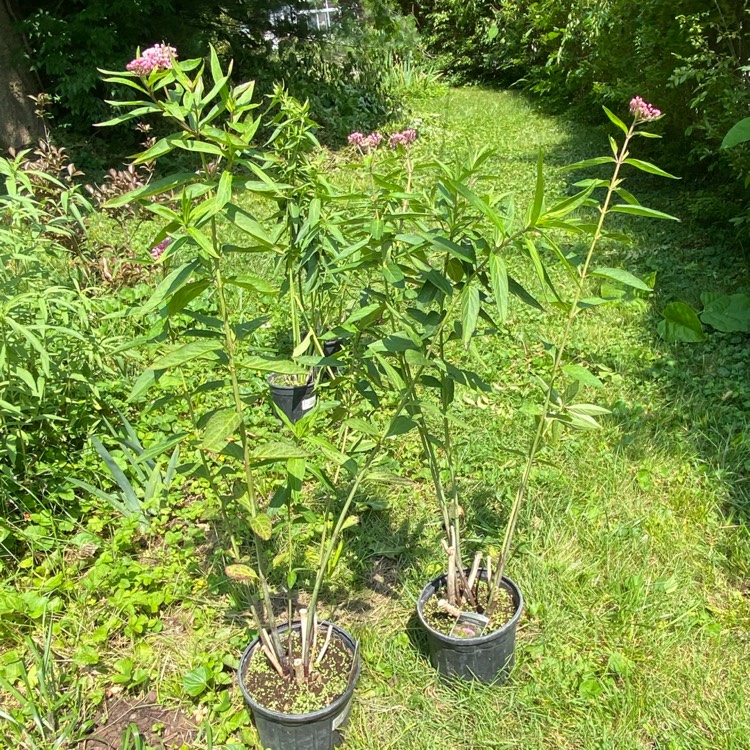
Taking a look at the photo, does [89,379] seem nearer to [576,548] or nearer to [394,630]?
[394,630]

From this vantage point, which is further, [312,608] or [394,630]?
[394,630]

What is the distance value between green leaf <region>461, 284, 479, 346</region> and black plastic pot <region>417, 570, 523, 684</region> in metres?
0.94

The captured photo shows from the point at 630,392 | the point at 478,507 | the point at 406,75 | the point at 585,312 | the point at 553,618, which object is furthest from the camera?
the point at 406,75

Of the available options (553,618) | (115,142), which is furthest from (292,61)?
(553,618)

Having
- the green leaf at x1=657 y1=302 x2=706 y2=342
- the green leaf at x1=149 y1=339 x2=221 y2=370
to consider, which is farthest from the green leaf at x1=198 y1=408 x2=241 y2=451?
the green leaf at x1=657 y1=302 x2=706 y2=342

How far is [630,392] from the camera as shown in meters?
3.31

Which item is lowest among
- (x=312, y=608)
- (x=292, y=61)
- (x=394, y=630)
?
(x=394, y=630)

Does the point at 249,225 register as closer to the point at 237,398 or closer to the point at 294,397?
the point at 237,398

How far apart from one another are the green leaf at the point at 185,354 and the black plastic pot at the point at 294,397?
72.2 inches

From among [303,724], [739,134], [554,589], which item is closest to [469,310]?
[303,724]

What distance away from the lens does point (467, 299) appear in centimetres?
146

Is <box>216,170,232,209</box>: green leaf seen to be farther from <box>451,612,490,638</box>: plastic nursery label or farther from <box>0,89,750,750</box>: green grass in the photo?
<box>451,612,490,638</box>: plastic nursery label

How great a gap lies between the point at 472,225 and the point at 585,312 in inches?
110

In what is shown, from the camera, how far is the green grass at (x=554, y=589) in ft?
6.32
